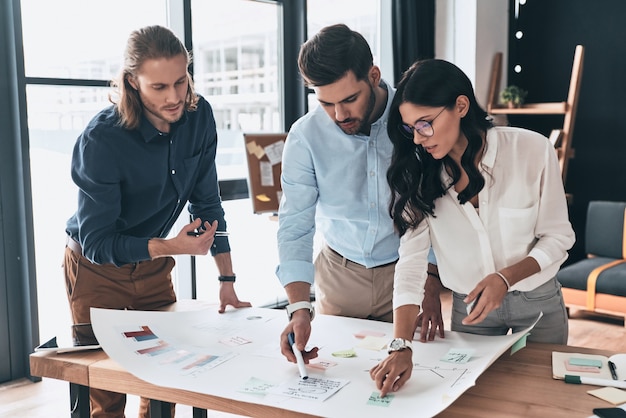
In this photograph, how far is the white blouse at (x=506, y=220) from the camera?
5.43 feet

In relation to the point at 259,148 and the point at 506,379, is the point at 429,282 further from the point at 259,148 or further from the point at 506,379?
the point at 259,148

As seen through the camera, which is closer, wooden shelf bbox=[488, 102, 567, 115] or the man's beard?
the man's beard

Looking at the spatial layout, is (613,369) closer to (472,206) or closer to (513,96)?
(472,206)

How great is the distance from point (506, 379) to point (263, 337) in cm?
62

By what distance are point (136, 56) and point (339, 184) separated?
2.20 ft

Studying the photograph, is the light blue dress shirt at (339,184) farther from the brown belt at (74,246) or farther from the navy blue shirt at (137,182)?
the brown belt at (74,246)

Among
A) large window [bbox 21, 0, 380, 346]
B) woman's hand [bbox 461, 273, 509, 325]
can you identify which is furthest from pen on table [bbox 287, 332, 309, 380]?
large window [bbox 21, 0, 380, 346]

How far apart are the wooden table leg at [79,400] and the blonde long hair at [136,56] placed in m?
0.72

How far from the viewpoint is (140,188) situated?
2.00 metres

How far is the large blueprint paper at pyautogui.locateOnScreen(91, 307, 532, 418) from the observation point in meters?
1.36

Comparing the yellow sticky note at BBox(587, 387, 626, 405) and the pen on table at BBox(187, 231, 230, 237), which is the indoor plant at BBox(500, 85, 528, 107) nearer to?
the pen on table at BBox(187, 231, 230, 237)

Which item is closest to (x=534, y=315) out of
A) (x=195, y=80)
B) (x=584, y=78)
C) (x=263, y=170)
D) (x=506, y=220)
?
(x=506, y=220)

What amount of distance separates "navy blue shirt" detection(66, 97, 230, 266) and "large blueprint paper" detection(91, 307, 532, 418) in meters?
0.21

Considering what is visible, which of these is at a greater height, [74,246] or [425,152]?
[425,152]
